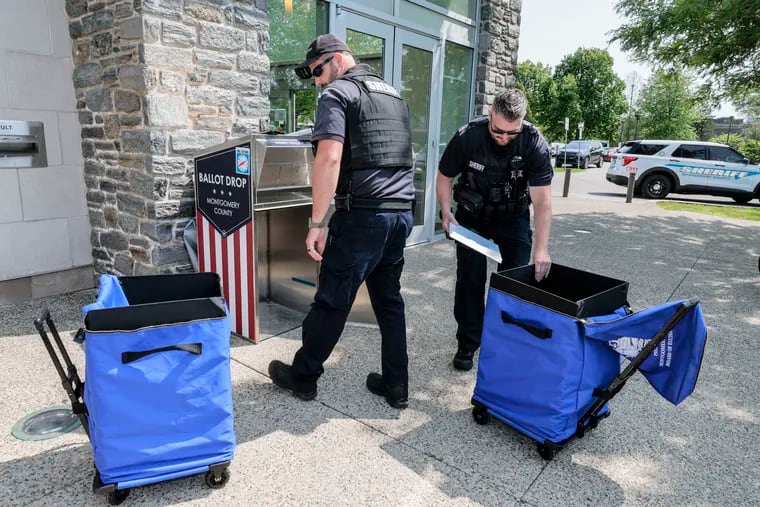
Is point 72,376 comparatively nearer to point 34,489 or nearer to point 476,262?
point 34,489

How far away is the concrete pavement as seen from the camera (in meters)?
2.19

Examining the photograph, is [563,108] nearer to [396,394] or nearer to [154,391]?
[396,394]

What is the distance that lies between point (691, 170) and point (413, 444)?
14.4 metres

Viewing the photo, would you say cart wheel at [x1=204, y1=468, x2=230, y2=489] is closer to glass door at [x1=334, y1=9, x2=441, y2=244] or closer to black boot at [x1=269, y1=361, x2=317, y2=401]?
black boot at [x1=269, y1=361, x2=317, y2=401]

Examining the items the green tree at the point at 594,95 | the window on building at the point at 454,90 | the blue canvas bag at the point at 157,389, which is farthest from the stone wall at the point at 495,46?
the green tree at the point at 594,95

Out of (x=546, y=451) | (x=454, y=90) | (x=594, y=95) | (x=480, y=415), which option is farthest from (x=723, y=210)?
(x=594, y=95)

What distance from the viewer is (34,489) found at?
213 cm

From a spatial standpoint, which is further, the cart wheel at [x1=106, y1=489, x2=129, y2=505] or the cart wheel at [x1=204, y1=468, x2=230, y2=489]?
the cart wheel at [x1=204, y1=468, x2=230, y2=489]

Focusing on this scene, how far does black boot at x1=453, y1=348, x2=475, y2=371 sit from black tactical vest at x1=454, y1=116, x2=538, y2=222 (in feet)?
2.98

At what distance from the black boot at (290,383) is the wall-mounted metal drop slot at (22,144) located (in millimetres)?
2691

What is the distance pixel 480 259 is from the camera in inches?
127

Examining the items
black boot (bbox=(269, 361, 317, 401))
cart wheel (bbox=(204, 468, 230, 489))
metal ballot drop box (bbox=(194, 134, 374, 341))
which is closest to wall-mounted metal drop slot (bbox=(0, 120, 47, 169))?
metal ballot drop box (bbox=(194, 134, 374, 341))

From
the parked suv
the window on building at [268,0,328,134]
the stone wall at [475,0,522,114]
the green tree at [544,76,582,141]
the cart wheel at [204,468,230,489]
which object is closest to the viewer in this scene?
the cart wheel at [204,468,230,489]

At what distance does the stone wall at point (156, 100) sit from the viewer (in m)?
3.56
